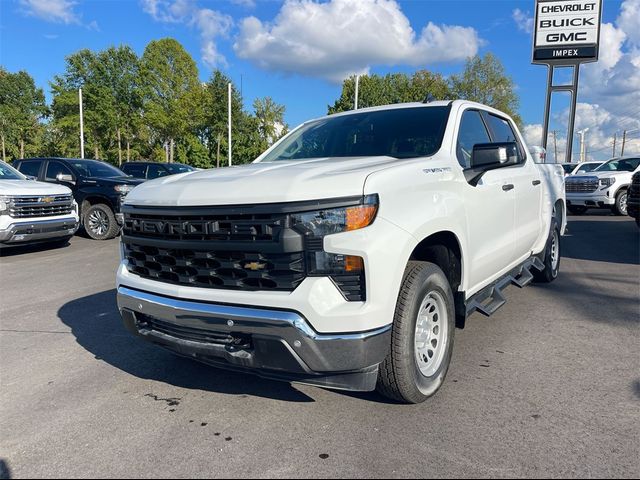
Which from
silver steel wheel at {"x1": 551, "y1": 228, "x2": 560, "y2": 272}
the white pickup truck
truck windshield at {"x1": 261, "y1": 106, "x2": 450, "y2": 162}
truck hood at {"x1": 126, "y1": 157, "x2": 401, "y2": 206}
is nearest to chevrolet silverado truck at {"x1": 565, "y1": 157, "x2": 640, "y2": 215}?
silver steel wheel at {"x1": 551, "y1": 228, "x2": 560, "y2": 272}

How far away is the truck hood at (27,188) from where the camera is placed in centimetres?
802

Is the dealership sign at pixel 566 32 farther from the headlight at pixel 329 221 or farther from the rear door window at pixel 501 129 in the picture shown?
the headlight at pixel 329 221

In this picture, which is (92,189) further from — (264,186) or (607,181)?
(607,181)

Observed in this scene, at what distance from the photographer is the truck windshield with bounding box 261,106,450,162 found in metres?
3.55

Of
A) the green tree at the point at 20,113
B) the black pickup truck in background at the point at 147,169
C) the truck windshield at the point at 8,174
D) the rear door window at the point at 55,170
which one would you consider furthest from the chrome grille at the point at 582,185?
the green tree at the point at 20,113

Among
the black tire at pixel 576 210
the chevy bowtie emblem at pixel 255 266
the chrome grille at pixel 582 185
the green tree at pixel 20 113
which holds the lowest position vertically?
the black tire at pixel 576 210

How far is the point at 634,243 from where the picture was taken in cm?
948

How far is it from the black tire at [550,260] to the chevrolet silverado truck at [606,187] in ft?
33.0

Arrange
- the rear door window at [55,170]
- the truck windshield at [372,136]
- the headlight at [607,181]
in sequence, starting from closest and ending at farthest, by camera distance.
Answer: the truck windshield at [372,136] < the rear door window at [55,170] < the headlight at [607,181]

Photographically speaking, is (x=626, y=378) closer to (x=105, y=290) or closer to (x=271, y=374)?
(x=271, y=374)

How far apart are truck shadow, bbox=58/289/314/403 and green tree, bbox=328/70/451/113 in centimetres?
4874

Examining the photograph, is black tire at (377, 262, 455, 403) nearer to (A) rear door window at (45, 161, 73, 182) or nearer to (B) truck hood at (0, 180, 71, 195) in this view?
(B) truck hood at (0, 180, 71, 195)

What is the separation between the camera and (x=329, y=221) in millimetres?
2393

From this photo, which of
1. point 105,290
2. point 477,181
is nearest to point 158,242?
point 477,181
